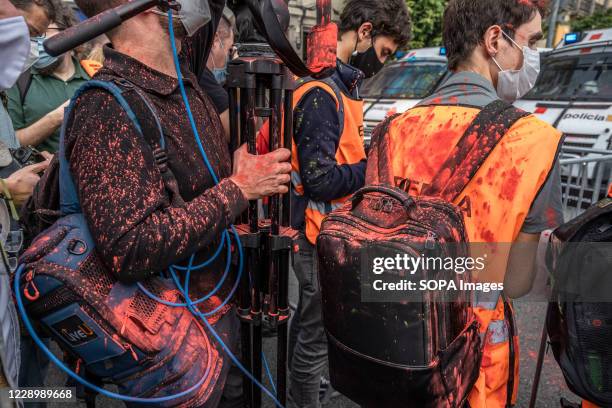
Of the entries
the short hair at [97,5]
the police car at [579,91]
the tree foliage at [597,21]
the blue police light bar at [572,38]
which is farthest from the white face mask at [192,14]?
the tree foliage at [597,21]

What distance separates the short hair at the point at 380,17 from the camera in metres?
2.54

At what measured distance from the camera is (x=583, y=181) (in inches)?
164

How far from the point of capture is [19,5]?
226 cm

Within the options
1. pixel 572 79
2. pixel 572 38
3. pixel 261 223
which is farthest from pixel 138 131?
pixel 572 38

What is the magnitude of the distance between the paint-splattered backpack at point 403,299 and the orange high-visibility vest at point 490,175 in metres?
0.05

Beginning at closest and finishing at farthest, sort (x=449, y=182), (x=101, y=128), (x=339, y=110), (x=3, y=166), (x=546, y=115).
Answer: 1. (x=101, y=128)
2. (x=449, y=182)
3. (x=3, y=166)
4. (x=339, y=110)
5. (x=546, y=115)

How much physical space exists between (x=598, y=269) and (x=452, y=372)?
0.50 metres

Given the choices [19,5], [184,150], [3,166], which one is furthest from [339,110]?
[19,5]

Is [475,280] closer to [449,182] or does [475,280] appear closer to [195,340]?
[449,182]

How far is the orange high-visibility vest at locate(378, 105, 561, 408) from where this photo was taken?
136 centimetres

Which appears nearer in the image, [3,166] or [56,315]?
[56,315]

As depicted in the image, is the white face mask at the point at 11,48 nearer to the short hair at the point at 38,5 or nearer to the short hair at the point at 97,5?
the short hair at the point at 97,5

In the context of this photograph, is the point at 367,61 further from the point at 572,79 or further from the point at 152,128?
the point at 572,79

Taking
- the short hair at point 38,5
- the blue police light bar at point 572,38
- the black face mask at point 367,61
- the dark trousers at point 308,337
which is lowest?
the dark trousers at point 308,337
